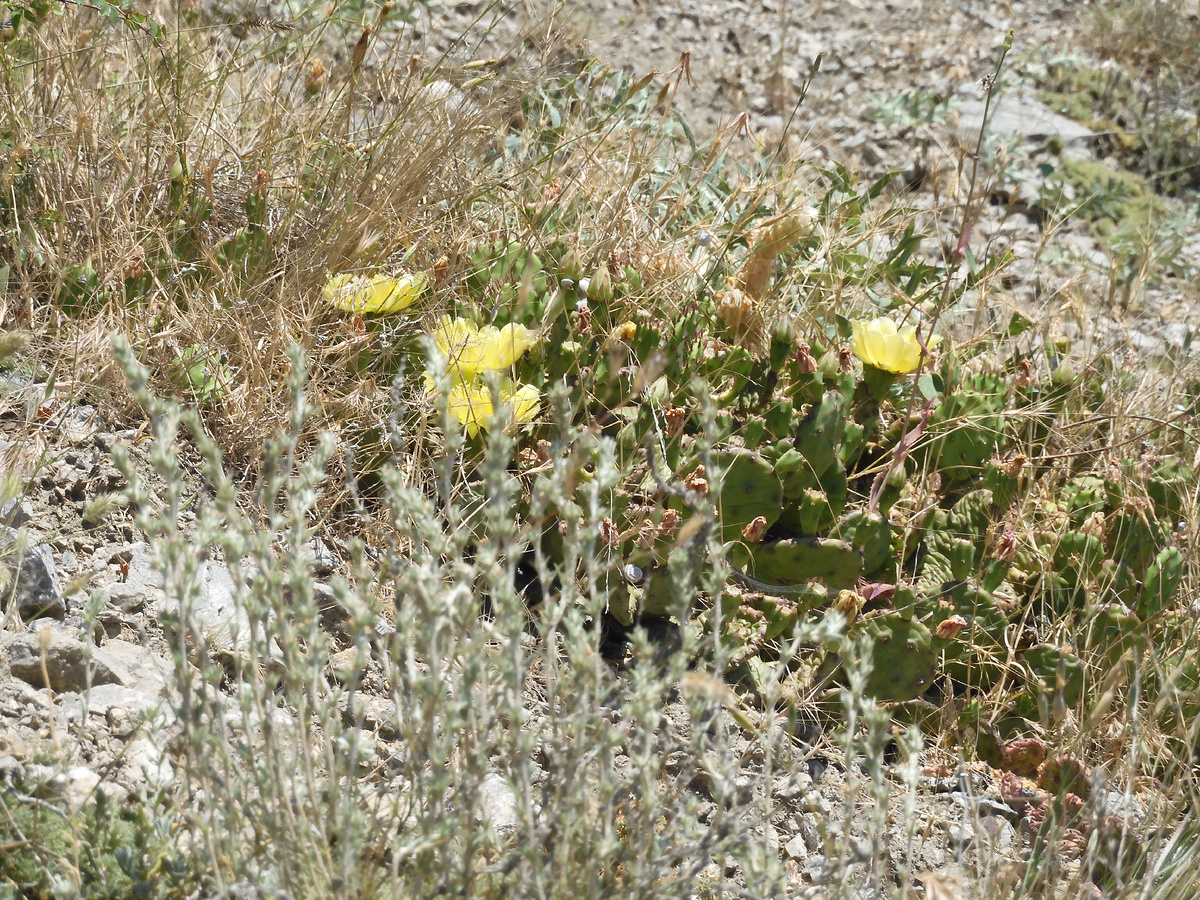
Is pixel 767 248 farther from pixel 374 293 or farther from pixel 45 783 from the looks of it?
pixel 45 783

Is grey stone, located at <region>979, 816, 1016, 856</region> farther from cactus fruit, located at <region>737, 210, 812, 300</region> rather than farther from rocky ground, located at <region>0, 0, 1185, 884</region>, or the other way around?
cactus fruit, located at <region>737, 210, 812, 300</region>

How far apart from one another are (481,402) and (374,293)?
38 centimetres

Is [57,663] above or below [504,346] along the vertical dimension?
below

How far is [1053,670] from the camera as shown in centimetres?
217

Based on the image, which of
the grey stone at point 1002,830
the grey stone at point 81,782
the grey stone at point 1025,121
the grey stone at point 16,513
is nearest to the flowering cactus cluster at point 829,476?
the grey stone at point 1002,830

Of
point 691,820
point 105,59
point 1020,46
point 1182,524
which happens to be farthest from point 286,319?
point 1020,46

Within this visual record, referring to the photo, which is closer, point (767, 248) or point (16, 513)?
point (16, 513)

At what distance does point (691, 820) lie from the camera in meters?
1.25

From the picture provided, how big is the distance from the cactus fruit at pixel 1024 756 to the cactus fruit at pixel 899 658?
0.21 metres

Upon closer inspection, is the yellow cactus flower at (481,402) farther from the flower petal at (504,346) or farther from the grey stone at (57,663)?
the grey stone at (57,663)

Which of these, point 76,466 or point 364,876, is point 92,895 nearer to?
point 364,876

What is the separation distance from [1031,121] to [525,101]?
8.19 feet

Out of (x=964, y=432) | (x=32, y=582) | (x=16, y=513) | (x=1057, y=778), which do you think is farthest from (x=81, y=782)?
(x=964, y=432)

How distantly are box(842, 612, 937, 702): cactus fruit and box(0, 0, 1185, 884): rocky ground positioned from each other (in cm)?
17
